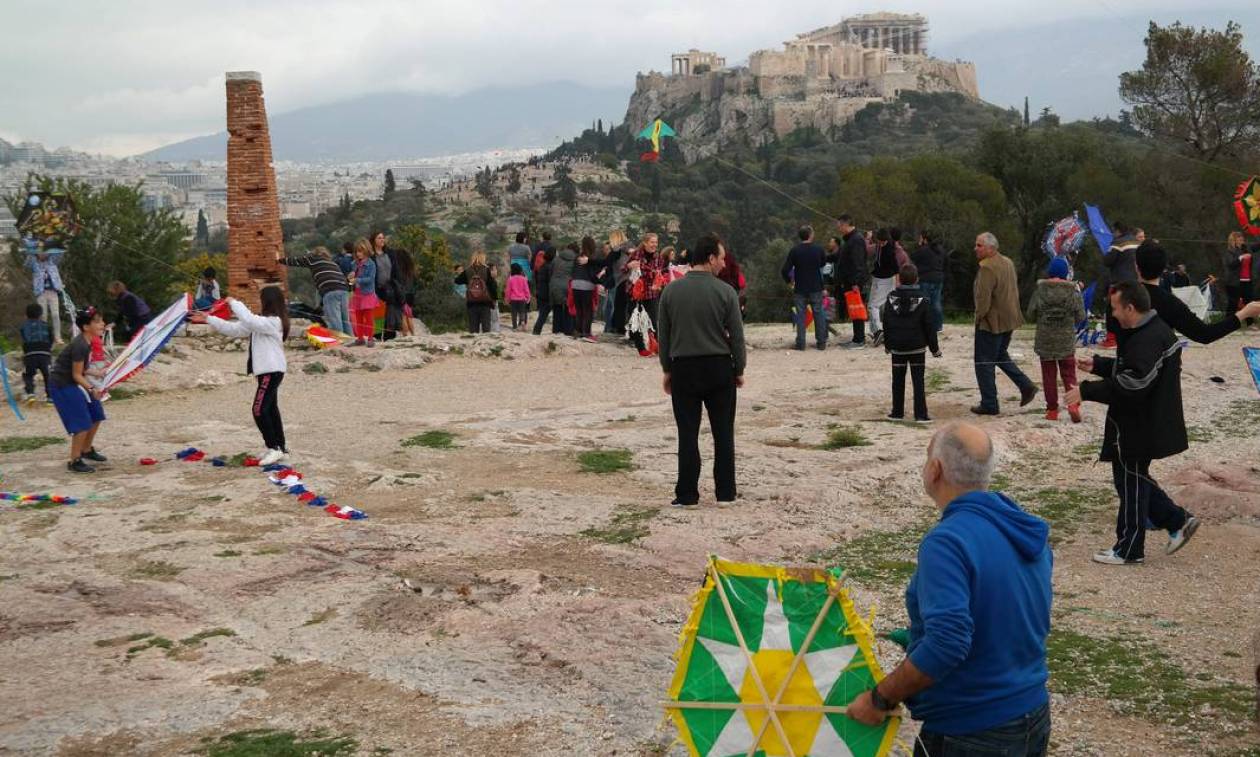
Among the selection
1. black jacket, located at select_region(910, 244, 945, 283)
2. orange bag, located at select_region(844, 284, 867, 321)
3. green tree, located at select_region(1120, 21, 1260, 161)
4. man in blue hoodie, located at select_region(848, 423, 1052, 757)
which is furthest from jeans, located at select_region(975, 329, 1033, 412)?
green tree, located at select_region(1120, 21, 1260, 161)

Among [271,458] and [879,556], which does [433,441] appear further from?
[879,556]

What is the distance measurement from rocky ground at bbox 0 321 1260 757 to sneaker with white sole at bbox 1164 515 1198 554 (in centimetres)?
12

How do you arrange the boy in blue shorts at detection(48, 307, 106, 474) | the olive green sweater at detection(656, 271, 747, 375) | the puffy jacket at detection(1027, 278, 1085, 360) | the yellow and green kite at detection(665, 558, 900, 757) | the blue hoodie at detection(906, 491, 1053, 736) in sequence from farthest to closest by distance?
1. the puffy jacket at detection(1027, 278, 1085, 360)
2. the boy in blue shorts at detection(48, 307, 106, 474)
3. the olive green sweater at detection(656, 271, 747, 375)
4. the yellow and green kite at detection(665, 558, 900, 757)
5. the blue hoodie at detection(906, 491, 1053, 736)

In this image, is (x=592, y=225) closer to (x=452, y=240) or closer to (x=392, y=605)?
(x=452, y=240)

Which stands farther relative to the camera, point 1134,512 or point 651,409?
point 651,409

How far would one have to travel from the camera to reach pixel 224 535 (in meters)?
8.64

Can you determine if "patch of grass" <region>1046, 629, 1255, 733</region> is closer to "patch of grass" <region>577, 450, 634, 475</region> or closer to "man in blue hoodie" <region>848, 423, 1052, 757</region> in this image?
"man in blue hoodie" <region>848, 423, 1052, 757</region>

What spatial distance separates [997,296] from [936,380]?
9.43 ft

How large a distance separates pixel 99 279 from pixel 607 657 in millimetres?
38882

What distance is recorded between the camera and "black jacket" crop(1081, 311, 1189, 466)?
7.58m

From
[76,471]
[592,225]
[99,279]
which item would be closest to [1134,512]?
[76,471]

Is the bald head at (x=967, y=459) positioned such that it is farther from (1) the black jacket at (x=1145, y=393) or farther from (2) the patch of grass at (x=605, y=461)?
(2) the patch of grass at (x=605, y=461)

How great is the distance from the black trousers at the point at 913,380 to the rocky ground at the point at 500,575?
0.81 ft

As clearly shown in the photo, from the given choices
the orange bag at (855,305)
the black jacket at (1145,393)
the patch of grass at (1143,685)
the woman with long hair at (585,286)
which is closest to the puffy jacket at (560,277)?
the woman with long hair at (585,286)
